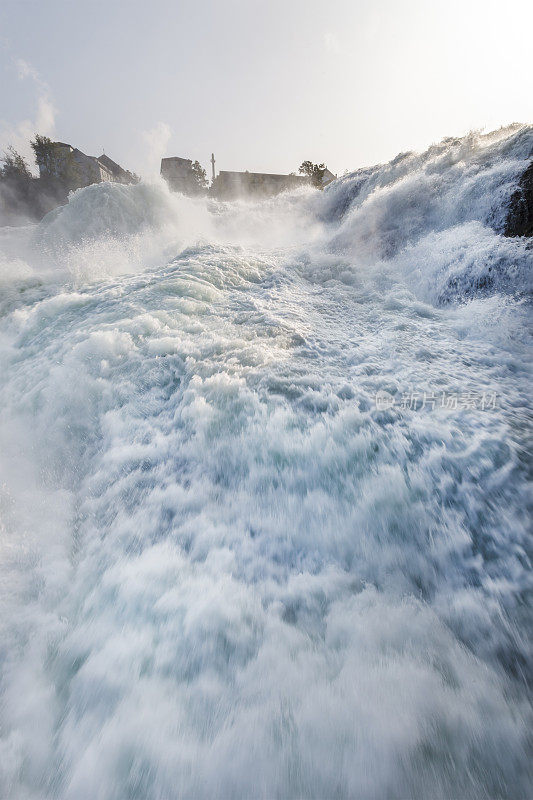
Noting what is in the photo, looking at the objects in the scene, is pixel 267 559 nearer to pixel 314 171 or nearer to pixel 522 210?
pixel 522 210

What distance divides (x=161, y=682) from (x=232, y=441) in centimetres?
131

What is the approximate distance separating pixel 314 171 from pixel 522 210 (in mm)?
32004

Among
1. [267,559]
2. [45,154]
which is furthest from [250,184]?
[267,559]

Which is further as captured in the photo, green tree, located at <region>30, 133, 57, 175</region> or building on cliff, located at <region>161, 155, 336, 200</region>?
building on cliff, located at <region>161, 155, 336, 200</region>

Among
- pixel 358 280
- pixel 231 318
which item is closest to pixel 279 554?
pixel 231 318

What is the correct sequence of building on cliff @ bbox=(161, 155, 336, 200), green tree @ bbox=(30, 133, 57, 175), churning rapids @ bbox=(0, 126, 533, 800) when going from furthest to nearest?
building on cliff @ bbox=(161, 155, 336, 200) < green tree @ bbox=(30, 133, 57, 175) < churning rapids @ bbox=(0, 126, 533, 800)

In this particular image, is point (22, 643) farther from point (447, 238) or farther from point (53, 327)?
point (447, 238)

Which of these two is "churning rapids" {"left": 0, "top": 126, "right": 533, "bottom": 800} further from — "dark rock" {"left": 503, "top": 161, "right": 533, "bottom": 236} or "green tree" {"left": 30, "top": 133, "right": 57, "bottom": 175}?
"green tree" {"left": 30, "top": 133, "right": 57, "bottom": 175}

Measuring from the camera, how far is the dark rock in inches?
175

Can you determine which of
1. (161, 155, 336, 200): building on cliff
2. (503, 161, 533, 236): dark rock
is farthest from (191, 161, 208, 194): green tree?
(503, 161, 533, 236): dark rock

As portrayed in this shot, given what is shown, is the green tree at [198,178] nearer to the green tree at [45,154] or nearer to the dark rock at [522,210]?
the green tree at [45,154]

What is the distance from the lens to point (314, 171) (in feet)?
99.0

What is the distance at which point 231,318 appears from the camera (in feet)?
13.9

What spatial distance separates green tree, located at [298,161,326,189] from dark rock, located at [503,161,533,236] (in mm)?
29494
